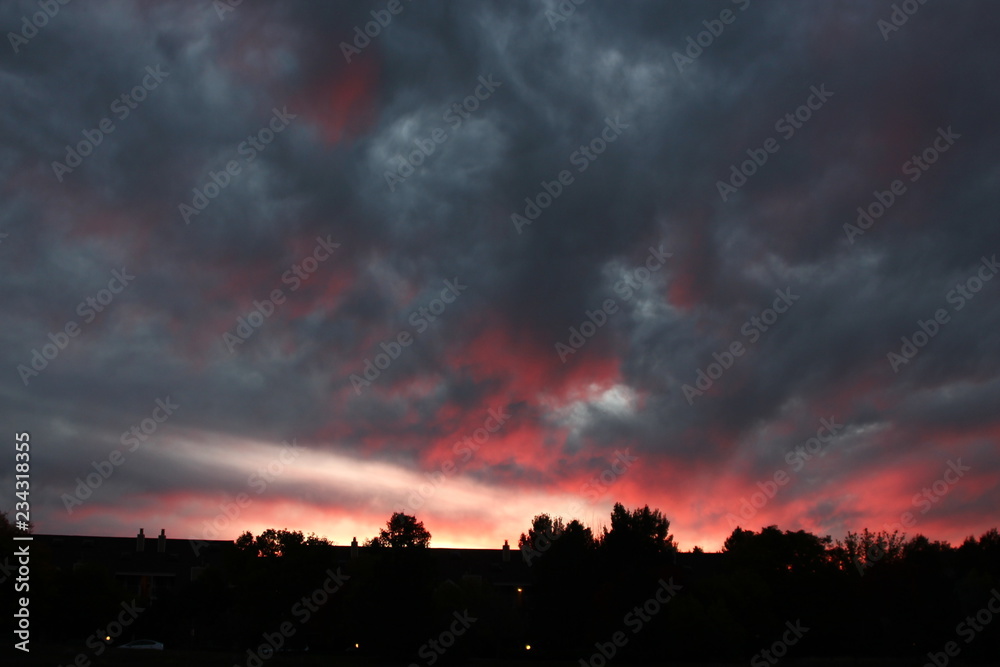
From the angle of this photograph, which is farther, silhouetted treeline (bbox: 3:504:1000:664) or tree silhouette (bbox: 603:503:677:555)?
tree silhouette (bbox: 603:503:677:555)

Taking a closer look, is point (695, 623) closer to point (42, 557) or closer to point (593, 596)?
point (593, 596)

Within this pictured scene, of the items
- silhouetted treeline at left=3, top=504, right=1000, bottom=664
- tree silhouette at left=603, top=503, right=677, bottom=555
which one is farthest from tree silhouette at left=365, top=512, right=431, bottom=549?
tree silhouette at left=603, top=503, right=677, bottom=555

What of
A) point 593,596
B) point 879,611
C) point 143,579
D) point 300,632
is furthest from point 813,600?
point 143,579

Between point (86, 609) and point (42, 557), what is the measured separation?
1147 centimetres

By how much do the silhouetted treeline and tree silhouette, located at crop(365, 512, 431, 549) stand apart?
68 cm

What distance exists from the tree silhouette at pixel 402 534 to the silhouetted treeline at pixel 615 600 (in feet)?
2.23

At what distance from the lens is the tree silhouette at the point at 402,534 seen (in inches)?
2534

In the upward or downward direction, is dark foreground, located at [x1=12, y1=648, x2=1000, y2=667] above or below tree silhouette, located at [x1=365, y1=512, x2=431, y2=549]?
below

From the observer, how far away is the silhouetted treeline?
239 ft

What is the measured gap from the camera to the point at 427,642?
210 ft

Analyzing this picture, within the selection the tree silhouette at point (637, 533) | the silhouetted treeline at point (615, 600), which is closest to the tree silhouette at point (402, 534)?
the silhouetted treeline at point (615, 600)

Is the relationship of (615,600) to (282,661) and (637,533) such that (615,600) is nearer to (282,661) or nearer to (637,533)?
(637,533)

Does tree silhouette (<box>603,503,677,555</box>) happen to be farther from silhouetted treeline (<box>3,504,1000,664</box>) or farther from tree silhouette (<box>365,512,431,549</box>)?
tree silhouette (<box>365,512,431,549</box>)

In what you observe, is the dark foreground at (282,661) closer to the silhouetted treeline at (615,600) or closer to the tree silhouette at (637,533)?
the silhouetted treeline at (615,600)
